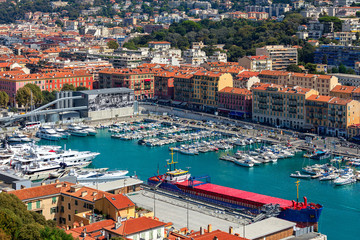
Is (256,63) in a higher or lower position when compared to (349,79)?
higher

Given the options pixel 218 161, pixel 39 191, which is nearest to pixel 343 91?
pixel 218 161

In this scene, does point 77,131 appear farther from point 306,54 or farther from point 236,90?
point 306,54

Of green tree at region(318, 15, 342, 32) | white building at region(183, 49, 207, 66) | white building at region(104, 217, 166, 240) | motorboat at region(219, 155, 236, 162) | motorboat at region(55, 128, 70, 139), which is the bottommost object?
motorboat at region(219, 155, 236, 162)

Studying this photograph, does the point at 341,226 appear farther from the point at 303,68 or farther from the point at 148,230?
the point at 303,68

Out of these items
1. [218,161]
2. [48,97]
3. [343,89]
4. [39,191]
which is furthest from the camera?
[48,97]

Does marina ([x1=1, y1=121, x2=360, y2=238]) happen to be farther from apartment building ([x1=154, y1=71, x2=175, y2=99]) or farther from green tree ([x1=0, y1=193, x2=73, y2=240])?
green tree ([x1=0, y1=193, x2=73, y2=240])

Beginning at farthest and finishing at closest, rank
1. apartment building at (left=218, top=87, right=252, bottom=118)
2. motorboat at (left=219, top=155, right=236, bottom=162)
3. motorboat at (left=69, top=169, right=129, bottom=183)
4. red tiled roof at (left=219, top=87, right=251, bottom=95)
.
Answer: red tiled roof at (left=219, top=87, right=251, bottom=95)
apartment building at (left=218, top=87, right=252, bottom=118)
motorboat at (left=219, top=155, right=236, bottom=162)
motorboat at (left=69, top=169, right=129, bottom=183)

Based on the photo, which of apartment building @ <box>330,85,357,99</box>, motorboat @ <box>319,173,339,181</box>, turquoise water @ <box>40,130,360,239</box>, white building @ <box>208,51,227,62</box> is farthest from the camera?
white building @ <box>208,51,227,62</box>

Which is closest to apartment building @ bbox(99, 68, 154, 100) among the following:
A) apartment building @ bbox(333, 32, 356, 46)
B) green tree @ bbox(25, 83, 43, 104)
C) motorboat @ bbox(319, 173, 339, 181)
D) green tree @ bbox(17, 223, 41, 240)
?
green tree @ bbox(25, 83, 43, 104)
